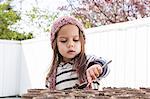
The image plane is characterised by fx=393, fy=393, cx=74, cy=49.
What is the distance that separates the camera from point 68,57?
126 cm

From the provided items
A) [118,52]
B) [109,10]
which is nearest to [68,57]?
[118,52]

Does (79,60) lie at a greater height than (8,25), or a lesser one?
lesser

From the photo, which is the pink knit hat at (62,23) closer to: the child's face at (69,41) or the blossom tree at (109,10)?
the child's face at (69,41)

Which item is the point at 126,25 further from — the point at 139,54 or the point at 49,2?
the point at 49,2

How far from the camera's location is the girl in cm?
119

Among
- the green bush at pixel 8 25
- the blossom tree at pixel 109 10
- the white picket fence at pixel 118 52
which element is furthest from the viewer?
the green bush at pixel 8 25

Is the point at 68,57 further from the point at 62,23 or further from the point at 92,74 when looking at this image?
the point at 92,74

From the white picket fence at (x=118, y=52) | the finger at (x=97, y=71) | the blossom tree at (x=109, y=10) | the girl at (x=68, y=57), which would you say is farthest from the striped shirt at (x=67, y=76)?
the blossom tree at (x=109, y=10)

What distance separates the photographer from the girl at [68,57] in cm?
Answer: 119

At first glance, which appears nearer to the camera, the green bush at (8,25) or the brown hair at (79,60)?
the brown hair at (79,60)

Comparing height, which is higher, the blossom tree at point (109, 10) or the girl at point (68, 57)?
the blossom tree at point (109, 10)

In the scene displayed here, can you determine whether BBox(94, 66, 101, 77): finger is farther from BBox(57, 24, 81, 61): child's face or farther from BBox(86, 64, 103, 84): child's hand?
BBox(57, 24, 81, 61): child's face

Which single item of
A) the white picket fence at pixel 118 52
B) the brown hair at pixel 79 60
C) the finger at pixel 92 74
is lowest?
the finger at pixel 92 74

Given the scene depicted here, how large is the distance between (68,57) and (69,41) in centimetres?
10
